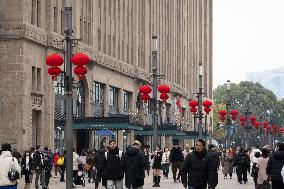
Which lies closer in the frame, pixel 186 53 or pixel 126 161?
pixel 126 161

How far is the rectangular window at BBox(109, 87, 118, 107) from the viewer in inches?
2852

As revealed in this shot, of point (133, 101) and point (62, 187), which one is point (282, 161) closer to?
point (62, 187)

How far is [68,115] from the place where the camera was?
2450 centimetres

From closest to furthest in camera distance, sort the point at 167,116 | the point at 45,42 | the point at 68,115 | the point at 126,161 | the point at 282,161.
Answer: the point at 282,161 → the point at 126,161 → the point at 68,115 → the point at 45,42 → the point at 167,116

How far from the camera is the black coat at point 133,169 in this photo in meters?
22.5

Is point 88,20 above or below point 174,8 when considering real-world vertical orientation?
below

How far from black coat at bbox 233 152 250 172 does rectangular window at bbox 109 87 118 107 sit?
31.1m

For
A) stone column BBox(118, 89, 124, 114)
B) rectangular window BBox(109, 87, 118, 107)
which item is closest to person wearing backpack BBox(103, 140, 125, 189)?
rectangular window BBox(109, 87, 118, 107)

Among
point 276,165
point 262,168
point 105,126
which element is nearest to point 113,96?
point 105,126

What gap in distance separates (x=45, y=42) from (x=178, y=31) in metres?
49.2

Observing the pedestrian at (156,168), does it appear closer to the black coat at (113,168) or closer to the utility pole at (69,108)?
the utility pole at (69,108)

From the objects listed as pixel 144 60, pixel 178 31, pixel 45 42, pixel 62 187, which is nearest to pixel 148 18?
pixel 144 60

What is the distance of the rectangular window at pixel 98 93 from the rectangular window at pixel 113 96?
10.4 feet

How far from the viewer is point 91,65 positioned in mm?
65000
